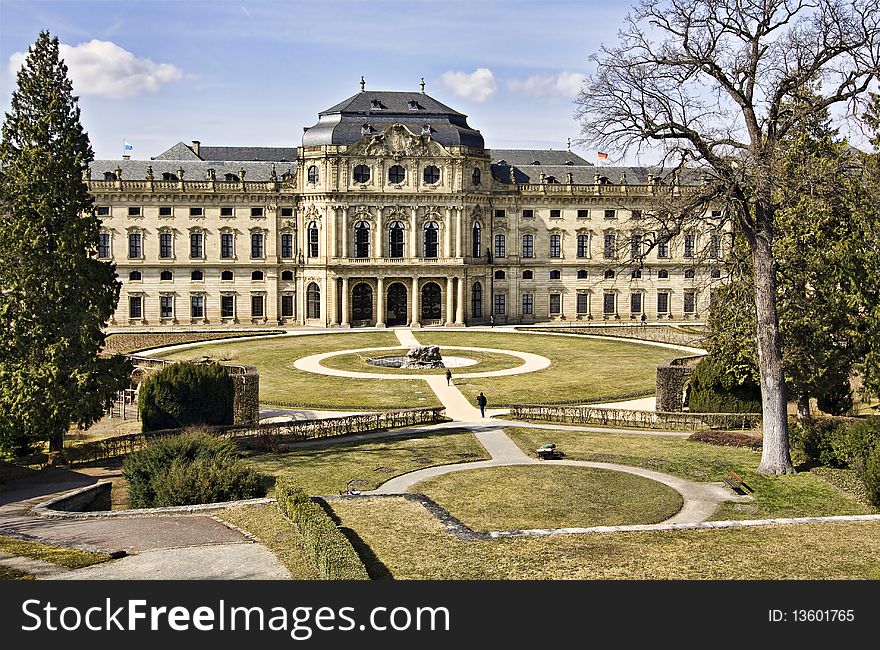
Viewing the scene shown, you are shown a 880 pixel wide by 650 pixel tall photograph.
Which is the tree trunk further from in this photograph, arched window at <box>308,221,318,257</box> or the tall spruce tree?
arched window at <box>308,221,318,257</box>

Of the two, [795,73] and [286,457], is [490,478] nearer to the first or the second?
[286,457]

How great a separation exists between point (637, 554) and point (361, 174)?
69.1m

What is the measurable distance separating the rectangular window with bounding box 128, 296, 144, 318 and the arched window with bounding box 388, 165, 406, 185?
1027 inches

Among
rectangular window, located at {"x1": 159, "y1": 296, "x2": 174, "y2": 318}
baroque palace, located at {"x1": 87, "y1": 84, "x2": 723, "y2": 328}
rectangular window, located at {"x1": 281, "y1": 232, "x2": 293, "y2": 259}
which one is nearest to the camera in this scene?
baroque palace, located at {"x1": 87, "y1": 84, "x2": 723, "y2": 328}

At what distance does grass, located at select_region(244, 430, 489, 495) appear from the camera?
2856 cm

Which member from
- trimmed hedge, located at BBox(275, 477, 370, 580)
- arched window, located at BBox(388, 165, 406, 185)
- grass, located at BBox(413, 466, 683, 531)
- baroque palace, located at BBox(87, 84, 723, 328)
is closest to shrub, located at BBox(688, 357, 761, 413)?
grass, located at BBox(413, 466, 683, 531)

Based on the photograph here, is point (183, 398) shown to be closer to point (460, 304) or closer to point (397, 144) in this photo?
point (460, 304)

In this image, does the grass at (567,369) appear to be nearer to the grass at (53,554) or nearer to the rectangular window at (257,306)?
the rectangular window at (257,306)

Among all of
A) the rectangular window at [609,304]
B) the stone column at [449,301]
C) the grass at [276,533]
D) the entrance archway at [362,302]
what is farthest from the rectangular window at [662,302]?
the grass at [276,533]

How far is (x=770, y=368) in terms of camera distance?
29.0m

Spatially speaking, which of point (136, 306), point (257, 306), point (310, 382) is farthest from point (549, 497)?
point (136, 306)

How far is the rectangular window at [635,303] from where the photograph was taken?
89188mm

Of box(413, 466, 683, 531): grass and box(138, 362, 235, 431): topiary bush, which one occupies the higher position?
box(138, 362, 235, 431): topiary bush

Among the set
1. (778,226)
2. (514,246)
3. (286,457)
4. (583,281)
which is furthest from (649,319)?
(286,457)
